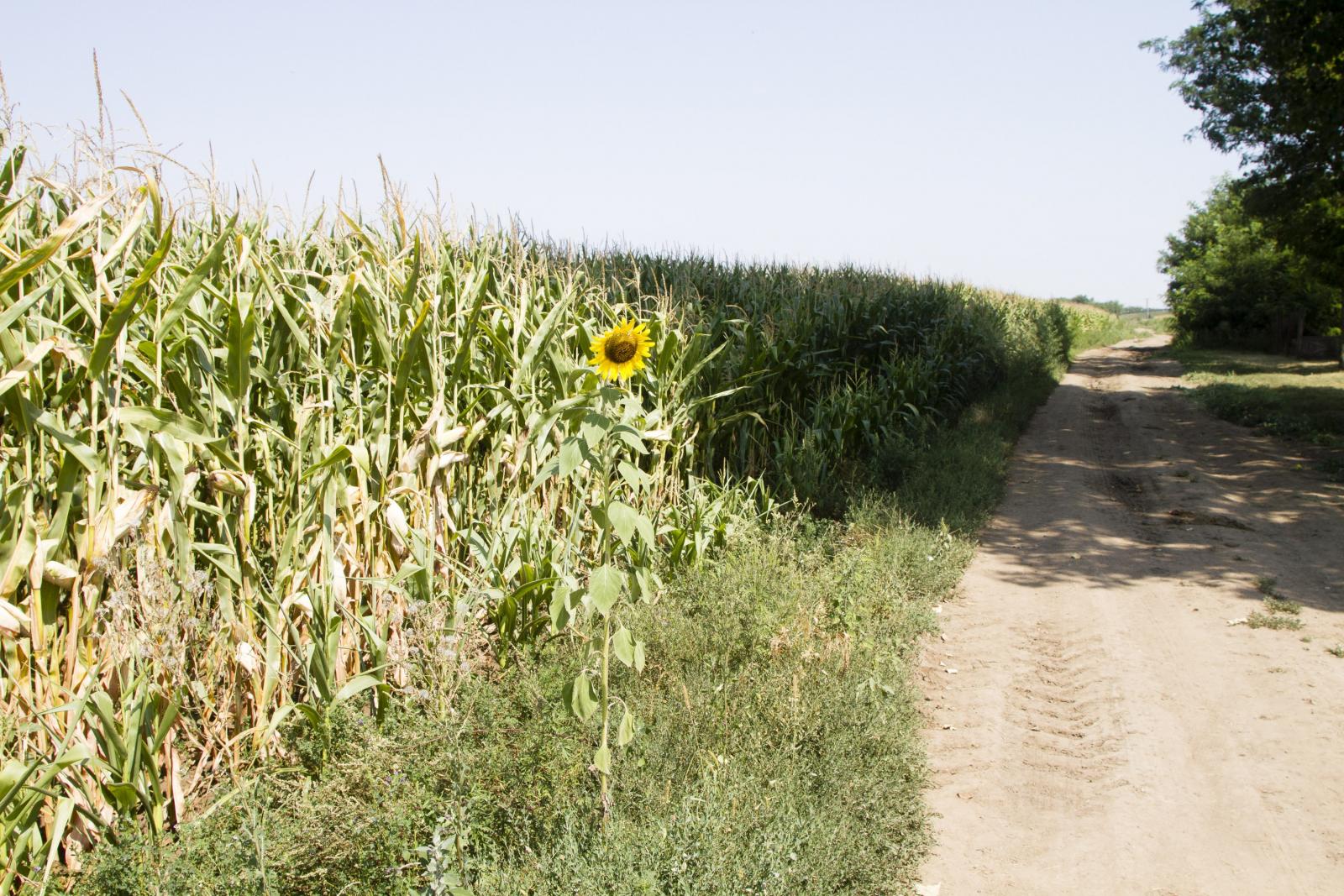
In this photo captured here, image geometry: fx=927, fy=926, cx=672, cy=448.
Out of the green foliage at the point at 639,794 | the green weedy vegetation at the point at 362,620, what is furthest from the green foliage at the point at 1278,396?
the green weedy vegetation at the point at 362,620

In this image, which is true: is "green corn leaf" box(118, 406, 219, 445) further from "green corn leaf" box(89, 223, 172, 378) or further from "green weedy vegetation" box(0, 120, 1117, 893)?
"green corn leaf" box(89, 223, 172, 378)

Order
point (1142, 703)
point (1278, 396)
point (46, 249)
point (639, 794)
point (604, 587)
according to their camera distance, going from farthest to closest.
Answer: point (1278, 396)
point (1142, 703)
point (639, 794)
point (604, 587)
point (46, 249)

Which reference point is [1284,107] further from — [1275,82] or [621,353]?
[621,353]

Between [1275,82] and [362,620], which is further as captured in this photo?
[1275,82]

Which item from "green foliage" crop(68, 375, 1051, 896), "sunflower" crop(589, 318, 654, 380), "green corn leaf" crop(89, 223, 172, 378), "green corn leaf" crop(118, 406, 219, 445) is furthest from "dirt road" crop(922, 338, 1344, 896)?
"green corn leaf" crop(89, 223, 172, 378)

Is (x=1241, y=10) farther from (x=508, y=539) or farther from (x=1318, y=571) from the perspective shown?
(x=508, y=539)

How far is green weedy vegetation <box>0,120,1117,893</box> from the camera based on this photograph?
305 cm

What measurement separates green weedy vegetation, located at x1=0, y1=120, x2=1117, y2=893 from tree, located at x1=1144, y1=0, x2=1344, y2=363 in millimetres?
12393

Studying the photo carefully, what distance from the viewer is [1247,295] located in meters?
33.1

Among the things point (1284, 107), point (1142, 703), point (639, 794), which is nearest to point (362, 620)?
point (639, 794)

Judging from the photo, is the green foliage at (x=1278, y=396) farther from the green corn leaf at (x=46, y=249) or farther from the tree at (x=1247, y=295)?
the green corn leaf at (x=46, y=249)

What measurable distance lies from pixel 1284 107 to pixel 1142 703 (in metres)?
13.6

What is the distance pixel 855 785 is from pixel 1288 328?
1390 inches

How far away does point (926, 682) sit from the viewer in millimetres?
5402
